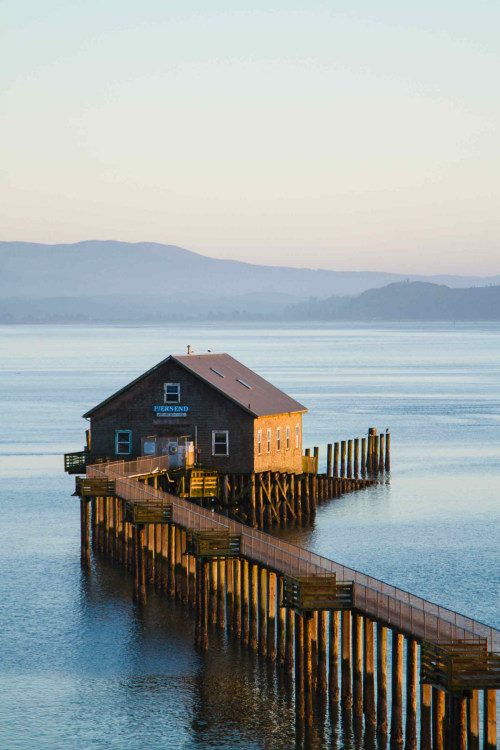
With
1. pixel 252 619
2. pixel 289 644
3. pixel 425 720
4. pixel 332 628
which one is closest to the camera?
pixel 425 720

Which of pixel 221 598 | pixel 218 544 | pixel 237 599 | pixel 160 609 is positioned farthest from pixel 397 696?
pixel 160 609

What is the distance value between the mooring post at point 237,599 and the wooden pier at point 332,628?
55 millimetres

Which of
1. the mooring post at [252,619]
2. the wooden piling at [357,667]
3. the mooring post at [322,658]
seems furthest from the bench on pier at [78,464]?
the wooden piling at [357,667]

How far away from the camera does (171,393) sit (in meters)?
67.6

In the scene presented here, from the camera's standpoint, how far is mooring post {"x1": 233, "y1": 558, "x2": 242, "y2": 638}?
46.2 metres

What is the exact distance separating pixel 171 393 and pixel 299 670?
31.0 meters

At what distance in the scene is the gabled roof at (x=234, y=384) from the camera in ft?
220

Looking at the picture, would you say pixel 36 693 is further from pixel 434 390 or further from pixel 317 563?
pixel 434 390

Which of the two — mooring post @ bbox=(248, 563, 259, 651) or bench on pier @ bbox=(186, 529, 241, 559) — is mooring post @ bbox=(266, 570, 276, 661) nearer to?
mooring post @ bbox=(248, 563, 259, 651)

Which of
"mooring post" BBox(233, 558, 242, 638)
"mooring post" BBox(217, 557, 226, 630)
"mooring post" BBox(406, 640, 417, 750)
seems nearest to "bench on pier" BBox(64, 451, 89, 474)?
"mooring post" BBox(217, 557, 226, 630)

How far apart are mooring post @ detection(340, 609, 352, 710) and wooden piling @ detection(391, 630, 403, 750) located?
2.82 meters

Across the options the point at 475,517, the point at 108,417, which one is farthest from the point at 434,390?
the point at 108,417

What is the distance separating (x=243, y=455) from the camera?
6738cm

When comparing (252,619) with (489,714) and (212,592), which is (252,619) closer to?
(212,592)
